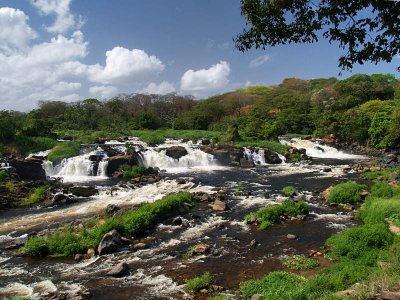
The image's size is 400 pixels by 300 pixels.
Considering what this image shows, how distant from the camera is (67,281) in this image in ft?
37.8

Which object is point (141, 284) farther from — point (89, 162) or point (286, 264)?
point (89, 162)

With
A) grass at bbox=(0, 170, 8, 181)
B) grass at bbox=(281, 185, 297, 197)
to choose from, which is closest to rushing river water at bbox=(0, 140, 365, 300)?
grass at bbox=(281, 185, 297, 197)

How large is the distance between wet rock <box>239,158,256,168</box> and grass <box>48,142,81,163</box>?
15.7 metres

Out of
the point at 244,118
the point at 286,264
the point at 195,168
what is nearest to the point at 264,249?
the point at 286,264

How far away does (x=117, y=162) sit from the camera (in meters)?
32.7

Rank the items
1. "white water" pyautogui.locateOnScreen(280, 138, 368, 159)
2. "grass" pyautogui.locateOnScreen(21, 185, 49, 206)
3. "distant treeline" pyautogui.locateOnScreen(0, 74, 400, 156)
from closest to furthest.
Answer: "grass" pyautogui.locateOnScreen(21, 185, 49, 206), "white water" pyautogui.locateOnScreen(280, 138, 368, 159), "distant treeline" pyautogui.locateOnScreen(0, 74, 400, 156)

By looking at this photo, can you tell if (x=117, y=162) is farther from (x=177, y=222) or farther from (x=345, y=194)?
(x=345, y=194)

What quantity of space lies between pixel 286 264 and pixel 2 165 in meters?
25.0

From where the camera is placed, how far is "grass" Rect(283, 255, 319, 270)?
1162cm

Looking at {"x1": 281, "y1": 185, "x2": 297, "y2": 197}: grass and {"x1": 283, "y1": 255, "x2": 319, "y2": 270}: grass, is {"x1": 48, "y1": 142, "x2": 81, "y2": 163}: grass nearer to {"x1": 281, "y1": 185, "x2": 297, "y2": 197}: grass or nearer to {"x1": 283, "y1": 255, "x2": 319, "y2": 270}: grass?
{"x1": 281, "y1": 185, "x2": 297, "y2": 197}: grass

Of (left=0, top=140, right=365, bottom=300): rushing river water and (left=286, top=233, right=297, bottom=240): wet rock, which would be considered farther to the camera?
(left=286, top=233, right=297, bottom=240): wet rock

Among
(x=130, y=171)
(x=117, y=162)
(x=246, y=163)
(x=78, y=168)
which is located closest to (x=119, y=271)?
(x=130, y=171)

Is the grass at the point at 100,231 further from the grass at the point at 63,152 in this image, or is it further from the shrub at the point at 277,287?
the grass at the point at 63,152

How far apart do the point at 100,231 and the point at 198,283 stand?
5.75 meters
